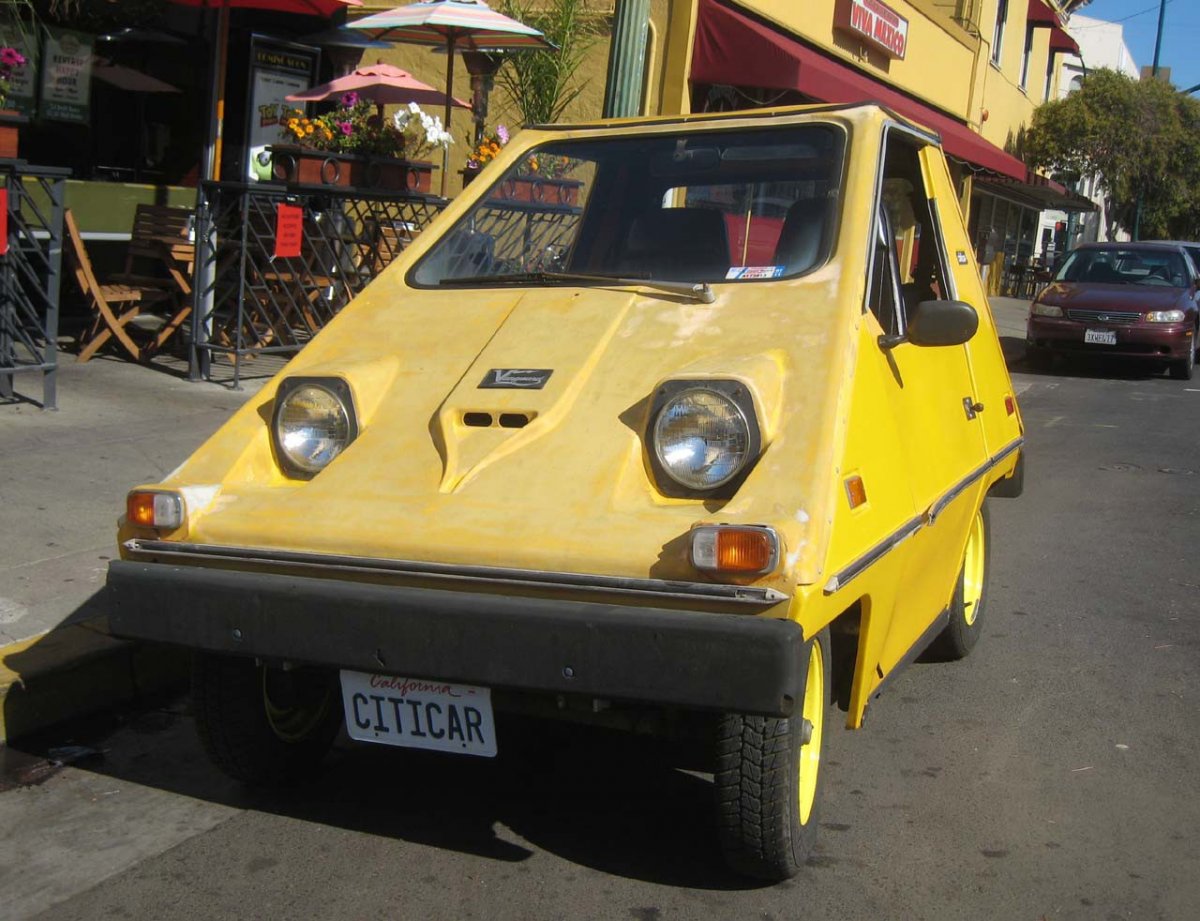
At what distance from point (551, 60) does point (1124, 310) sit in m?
7.01

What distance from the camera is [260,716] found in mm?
3688

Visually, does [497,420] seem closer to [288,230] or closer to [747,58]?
[288,230]

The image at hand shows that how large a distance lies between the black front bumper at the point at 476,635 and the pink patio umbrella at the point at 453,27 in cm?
743

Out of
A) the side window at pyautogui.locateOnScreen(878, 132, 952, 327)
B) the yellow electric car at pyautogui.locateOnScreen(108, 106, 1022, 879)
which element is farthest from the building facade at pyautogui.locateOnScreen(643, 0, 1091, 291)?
the yellow electric car at pyautogui.locateOnScreen(108, 106, 1022, 879)

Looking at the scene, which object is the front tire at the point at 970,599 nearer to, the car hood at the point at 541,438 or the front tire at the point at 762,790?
the car hood at the point at 541,438

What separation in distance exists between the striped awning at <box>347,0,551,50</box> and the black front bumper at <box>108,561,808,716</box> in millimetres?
7433

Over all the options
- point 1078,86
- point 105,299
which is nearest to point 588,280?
point 105,299

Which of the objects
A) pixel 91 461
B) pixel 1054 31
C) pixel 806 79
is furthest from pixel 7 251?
pixel 1054 31

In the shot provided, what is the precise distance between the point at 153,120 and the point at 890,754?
1215 cm

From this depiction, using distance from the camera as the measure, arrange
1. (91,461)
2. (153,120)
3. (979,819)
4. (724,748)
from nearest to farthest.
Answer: (724,748) < (979,819) < (91,461) < (153,120)

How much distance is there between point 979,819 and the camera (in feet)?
12.3

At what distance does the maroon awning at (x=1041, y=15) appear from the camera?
32.0 m

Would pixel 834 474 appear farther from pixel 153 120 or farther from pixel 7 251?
pixel 153 120

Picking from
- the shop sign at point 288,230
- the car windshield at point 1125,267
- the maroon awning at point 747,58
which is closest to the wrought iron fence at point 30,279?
the shop sign at point 288,230
